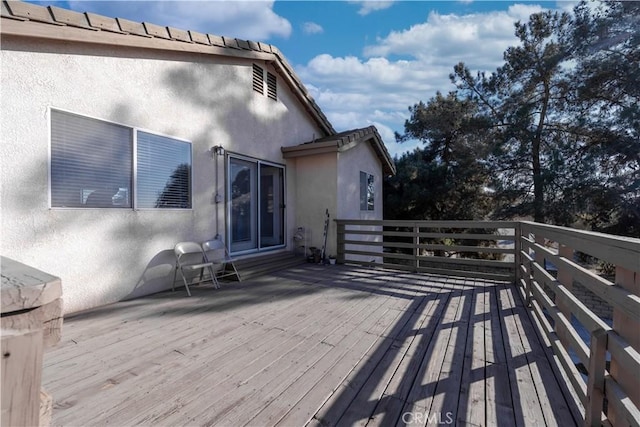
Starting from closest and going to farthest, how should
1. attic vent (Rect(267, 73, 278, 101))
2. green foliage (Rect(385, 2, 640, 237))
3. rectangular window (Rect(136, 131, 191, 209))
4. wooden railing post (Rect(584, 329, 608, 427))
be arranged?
wooden railing post (Rect(584, 329, 608, 427)), rectangular window (Rect(136, 131, 191, 209)), attic vent (Rect(267, 73, 278, 101)), green foliage (Rect(385, 2, 640, 237))

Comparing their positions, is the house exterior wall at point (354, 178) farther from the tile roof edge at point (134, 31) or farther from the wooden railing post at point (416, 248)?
the tile roof edge at point (134, 31)

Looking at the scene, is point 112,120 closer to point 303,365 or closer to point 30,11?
point 30,11

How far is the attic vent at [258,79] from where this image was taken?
19.6 feet

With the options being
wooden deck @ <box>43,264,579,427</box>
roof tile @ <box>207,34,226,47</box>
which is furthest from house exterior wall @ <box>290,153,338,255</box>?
wooden deck @ <box>43,264,579,427</box>

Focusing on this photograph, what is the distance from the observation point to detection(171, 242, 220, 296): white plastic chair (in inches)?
167

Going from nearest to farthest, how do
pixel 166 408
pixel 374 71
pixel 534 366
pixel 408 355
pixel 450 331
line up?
pixel 166 408, pixel 534 366, pixel 408 355, pixel 450 331, pixel 374 71

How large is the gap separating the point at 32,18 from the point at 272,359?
377 centimetres

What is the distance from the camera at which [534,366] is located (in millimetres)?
2361

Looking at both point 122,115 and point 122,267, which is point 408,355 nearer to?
point 122,267

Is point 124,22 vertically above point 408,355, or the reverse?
point 124,22

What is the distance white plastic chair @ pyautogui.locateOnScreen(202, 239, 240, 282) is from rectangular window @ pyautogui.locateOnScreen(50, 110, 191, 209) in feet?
2.26

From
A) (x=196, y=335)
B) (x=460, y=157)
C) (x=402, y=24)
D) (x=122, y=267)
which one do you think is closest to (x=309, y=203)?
(x=122, y=267)

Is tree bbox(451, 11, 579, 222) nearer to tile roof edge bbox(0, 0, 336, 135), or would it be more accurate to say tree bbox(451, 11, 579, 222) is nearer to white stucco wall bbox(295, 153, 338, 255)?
white stucco wall bbox(295, 153, 338, 255)

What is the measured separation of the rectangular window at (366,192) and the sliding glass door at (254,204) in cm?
250
